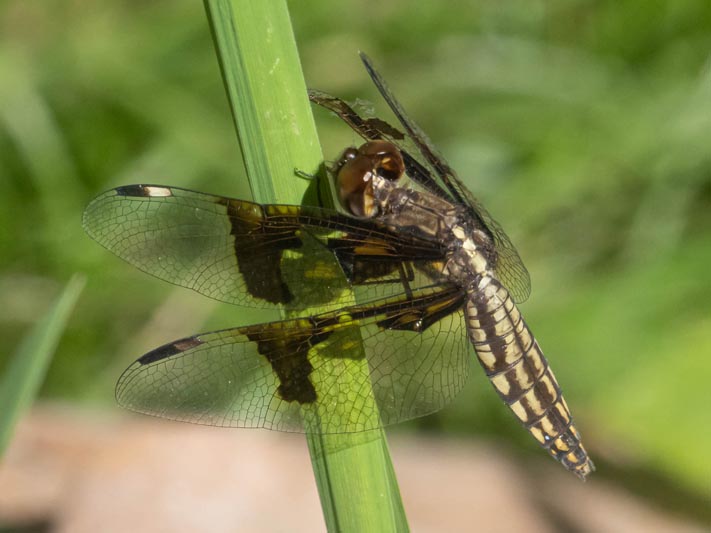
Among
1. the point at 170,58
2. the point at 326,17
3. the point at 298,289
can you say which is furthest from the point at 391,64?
the point at 298,289

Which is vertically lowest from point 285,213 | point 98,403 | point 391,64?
point 285,213

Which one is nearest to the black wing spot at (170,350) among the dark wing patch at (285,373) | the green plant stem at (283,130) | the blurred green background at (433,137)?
the dark wing patch at (285,373)

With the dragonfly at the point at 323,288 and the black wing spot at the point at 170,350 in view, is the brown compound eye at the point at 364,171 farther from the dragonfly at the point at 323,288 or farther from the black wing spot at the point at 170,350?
the black wing spot at the point at 170,350

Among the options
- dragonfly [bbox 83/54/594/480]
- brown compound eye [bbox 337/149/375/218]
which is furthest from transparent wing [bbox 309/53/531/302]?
brown compound eye [bbox 337/149/375/218]

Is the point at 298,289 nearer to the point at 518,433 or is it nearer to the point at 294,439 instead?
the point at 294,439

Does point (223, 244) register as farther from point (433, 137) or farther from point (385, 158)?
point (433, 137)
